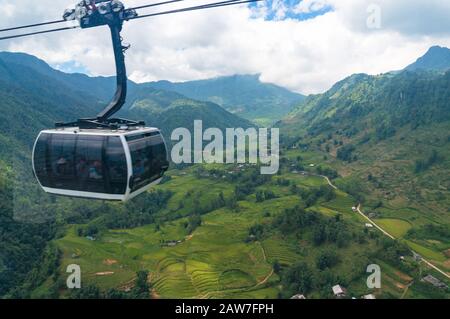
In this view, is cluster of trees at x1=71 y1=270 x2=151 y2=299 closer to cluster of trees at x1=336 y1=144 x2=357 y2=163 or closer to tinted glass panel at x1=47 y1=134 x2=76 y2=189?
tinted glass panel at x1=47 y1=134 x2=76 y2=189

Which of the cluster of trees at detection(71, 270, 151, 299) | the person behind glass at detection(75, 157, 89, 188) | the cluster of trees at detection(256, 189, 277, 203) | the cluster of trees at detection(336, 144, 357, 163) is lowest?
the cluster of trees at detection(71, 270, 151, 299)

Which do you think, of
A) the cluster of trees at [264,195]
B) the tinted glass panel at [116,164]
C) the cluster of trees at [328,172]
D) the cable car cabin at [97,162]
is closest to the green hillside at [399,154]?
the cluster of trees at [328,172]

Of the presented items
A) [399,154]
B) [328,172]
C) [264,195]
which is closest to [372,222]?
[264,195]

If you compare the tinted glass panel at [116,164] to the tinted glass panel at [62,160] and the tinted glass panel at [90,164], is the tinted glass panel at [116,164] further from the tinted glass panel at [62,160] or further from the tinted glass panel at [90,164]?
the tinted glass panel at [62,160]

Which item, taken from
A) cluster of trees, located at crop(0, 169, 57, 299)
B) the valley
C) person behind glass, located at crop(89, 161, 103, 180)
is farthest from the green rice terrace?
person behind glass, located at crop(89, 161, 103, 180)

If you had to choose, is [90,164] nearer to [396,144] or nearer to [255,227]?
[255,227]

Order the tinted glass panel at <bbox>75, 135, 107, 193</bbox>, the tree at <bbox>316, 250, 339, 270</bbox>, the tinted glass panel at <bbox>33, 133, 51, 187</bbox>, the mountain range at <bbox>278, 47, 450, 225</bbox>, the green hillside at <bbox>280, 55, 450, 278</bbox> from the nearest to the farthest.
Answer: the tinted glass panel at <bbox>75, 135, 107, 193</bbox>
the tinted glass panel at <bbox>33, 133, 51, 187</bbox>
the tree at <bbox>316, 250, 339, 270</bbox>
the green hillside at <bbox>280, 55, 450, 278</bbox>
the mountain range at <bbox>278, 47, 450, 225</bbox>
